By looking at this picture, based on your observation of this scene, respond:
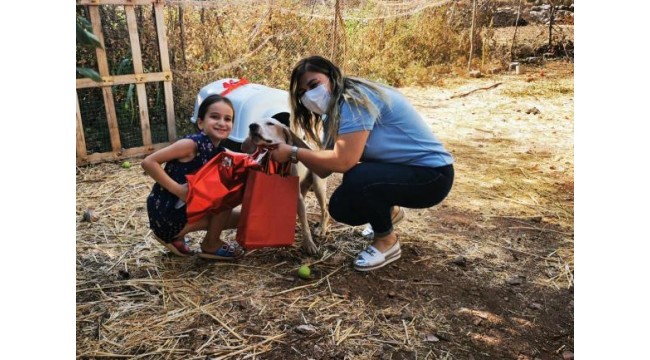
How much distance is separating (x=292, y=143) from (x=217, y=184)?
407 mm

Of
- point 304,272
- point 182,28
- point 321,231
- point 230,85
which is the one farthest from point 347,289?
point 182,28

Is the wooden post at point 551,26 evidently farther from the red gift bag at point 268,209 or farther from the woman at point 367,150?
the red gift bag at point 268,209

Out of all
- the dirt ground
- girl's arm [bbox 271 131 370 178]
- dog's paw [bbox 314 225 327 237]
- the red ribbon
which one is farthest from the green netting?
girl's arm [bbox 271 131 370 178]

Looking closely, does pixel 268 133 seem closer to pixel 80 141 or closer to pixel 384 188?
pixel 384 188

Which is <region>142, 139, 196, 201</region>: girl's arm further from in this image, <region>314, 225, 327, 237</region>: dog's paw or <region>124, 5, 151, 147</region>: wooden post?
<region>124, 5, 151, 147</region>: wooden post

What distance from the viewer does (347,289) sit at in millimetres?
2270

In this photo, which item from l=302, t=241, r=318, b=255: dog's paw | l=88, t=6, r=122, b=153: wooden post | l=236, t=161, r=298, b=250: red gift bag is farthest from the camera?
l=88, t=6, r=122, b=153: wooden post

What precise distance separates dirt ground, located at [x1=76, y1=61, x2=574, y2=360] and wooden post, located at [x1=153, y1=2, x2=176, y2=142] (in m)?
0.80

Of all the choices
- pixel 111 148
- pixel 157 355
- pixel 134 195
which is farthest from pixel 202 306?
pixel 111 148

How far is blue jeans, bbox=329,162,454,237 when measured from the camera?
2258mm

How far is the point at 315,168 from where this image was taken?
7.12 ft

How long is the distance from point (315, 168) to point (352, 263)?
0.62 meters

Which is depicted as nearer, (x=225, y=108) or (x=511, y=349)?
(x=511, y=349)

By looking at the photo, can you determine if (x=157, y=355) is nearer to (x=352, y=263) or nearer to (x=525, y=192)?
(x=352, y=263)
